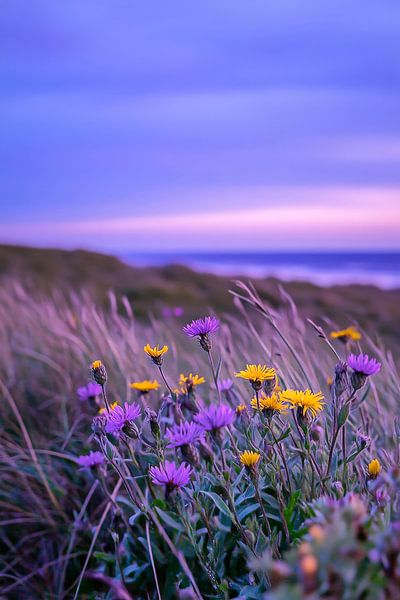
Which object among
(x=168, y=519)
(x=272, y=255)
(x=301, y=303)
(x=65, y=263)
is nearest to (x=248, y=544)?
(x=168, y=519)

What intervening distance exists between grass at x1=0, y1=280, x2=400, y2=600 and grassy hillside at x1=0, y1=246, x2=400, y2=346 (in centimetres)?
711

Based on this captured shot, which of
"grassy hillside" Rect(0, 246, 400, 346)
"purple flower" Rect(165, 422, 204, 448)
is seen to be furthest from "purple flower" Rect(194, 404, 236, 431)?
"grassy hillside" Rect(0, 246, 400, 346)

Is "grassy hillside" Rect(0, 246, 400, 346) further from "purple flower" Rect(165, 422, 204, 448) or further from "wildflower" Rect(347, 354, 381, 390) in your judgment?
"purple flower" Rect(165, 422, 204, 448)

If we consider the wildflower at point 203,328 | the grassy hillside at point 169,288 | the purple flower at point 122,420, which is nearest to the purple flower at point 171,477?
the purple flower at point 122,420

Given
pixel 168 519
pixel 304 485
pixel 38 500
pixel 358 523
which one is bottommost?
pixel 38 500

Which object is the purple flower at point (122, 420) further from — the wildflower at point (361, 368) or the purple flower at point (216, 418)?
the wildflower at point (361, 368)

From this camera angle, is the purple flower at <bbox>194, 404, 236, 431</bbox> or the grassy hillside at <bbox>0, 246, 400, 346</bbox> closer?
the purple flower at <bbox>194, 404, 236, 431</bbox>

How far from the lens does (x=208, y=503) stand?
1890 millimetres

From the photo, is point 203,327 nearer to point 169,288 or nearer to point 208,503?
point 208,503

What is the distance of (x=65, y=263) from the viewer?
633 inches

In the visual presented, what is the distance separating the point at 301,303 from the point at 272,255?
56.1m

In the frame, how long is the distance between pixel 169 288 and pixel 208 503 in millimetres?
11728

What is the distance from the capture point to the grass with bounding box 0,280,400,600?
986 mm

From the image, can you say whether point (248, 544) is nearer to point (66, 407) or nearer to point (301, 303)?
point (66, 407)
